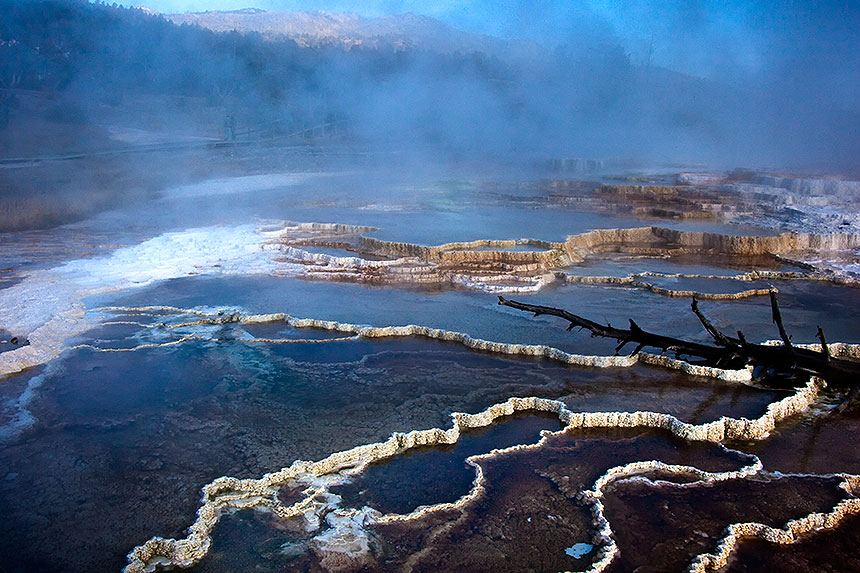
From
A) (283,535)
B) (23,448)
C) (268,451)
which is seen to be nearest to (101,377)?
(23,448)

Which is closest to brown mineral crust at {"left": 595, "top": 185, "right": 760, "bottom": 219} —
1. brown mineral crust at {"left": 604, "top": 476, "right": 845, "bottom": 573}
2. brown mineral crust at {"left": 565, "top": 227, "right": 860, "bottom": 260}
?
brown mineral crust at {"left": 565, "top": 227, "right": 860, "bottom": 260}

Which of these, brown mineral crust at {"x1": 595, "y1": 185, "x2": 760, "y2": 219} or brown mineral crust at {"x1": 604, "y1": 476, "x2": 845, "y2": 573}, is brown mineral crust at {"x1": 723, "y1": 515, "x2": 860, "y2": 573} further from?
brown mineral crust at {"x1": 595, "y1": 185, "x2": 760, "y2": 219}

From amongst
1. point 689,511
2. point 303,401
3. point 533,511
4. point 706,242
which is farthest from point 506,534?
point 706,242

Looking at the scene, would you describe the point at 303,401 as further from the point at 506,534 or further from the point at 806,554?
the point at 806,554

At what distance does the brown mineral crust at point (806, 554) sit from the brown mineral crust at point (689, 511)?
99 millimetres

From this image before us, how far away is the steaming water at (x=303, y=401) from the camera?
92.2 inches

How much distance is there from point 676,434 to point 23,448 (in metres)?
2.79

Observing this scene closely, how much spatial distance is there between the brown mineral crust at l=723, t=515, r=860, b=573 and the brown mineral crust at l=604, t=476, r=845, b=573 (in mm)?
99

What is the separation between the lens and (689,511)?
2486mm

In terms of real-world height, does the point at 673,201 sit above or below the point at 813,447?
above

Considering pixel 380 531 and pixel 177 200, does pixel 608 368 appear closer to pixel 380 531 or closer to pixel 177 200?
pixel 380 531

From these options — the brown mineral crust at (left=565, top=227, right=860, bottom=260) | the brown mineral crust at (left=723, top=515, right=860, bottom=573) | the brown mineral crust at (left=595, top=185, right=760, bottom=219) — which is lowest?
the brown mineral crust at (left=723, top=515, right=860, bottom=573)

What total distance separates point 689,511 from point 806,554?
0.38m

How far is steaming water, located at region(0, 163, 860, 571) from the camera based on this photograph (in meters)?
2.34
